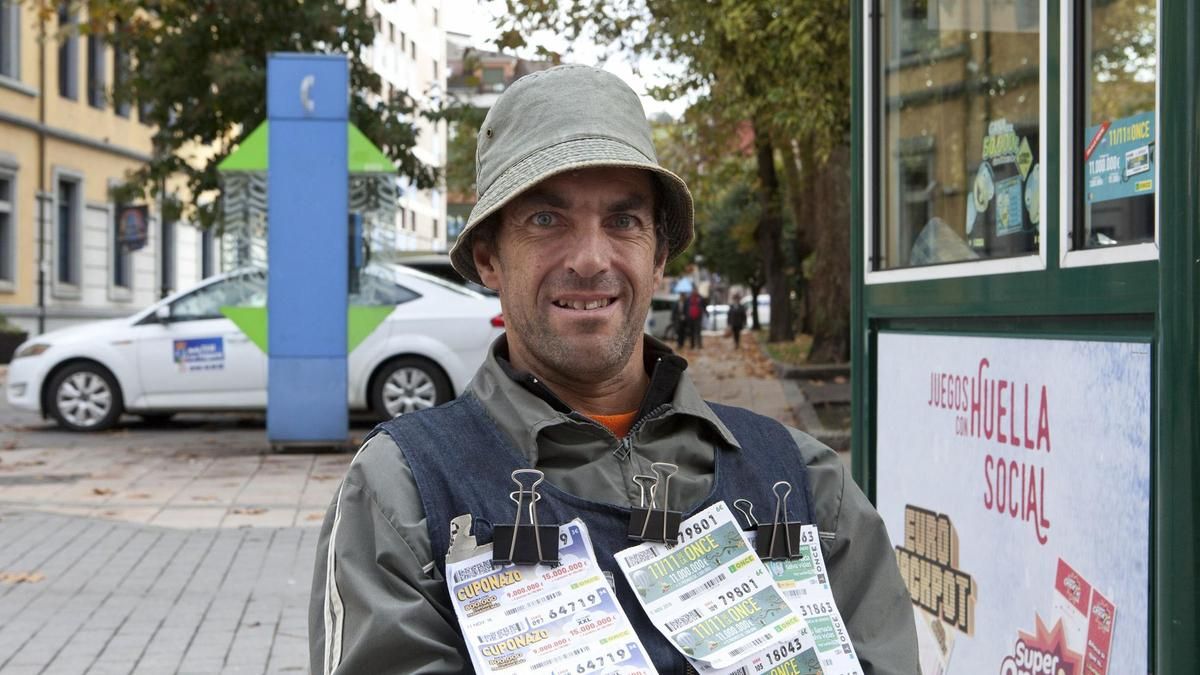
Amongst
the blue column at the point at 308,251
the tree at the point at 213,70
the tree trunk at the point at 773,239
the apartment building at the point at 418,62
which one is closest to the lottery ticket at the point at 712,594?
the blue column at the point at 308,251

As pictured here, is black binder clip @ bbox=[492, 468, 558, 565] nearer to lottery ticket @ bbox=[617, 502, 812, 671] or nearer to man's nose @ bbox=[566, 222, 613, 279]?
lottery ticket @ bbox=[617, 502, 812, 671]

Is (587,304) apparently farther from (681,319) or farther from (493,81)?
(493,81)

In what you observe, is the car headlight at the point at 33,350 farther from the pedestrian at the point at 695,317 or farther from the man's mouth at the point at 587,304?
the pedestrian at the point at 695,317

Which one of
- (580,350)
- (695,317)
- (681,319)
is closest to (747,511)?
(580,350)

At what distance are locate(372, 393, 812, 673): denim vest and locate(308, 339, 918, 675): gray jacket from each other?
0.02 m

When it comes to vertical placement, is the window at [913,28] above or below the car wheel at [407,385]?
above

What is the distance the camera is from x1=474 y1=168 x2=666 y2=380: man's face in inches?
89.6

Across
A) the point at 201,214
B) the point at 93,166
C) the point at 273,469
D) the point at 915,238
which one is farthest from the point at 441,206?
the point at 915,238

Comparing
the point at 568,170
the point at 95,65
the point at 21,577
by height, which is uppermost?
the point at 95,65

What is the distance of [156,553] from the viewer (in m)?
8.05

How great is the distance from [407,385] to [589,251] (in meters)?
11.7

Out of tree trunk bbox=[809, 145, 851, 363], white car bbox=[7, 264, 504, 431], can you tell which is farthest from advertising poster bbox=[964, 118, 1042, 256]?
tree trunk bbox=[809, 145, 851, 363]

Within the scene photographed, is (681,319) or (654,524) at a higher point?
(681,319)

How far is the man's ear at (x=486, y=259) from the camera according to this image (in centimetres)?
242
